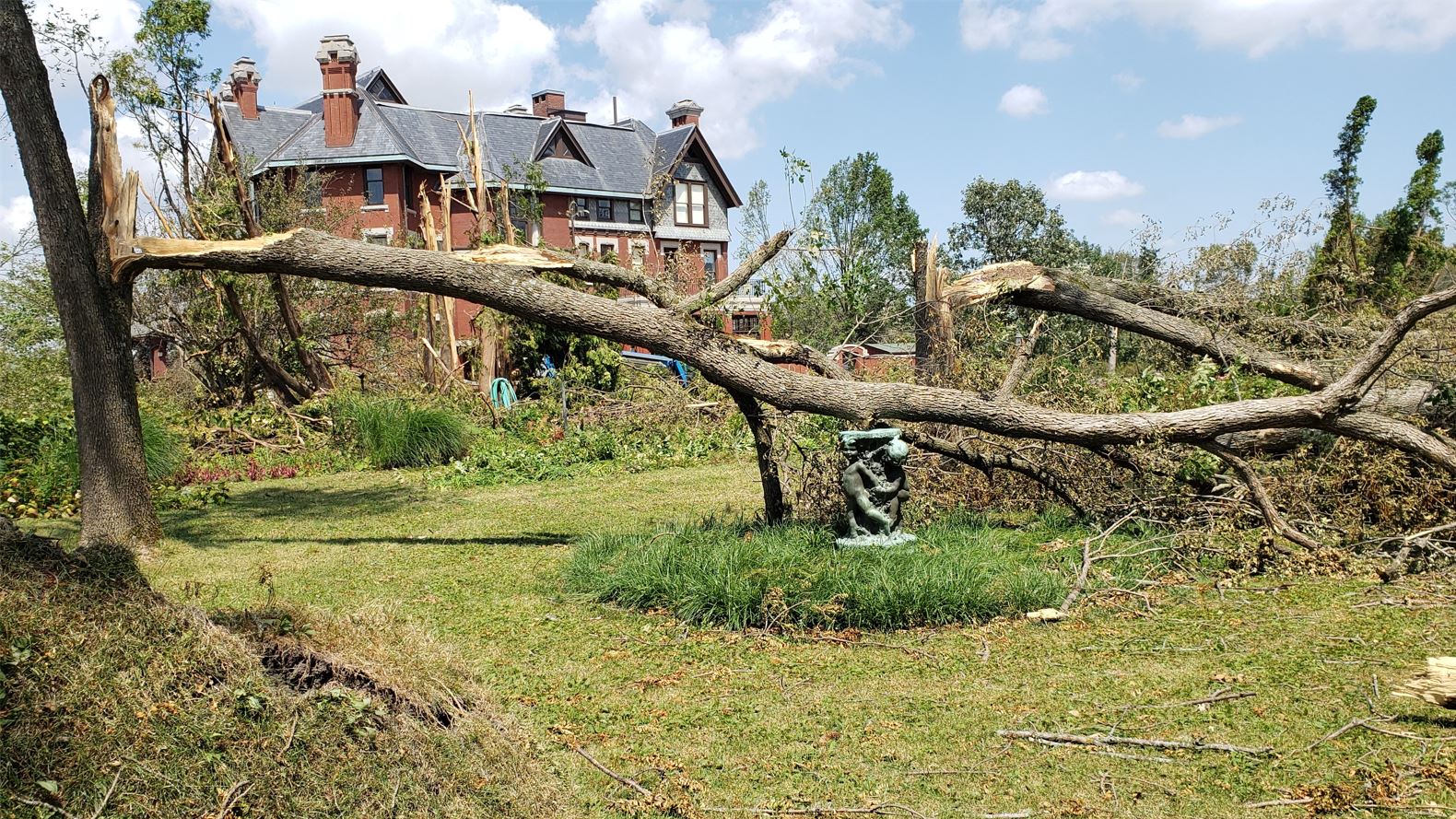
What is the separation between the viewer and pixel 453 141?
115 feet

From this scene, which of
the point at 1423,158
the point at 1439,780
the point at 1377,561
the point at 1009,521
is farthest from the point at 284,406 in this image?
the point at 1423,158

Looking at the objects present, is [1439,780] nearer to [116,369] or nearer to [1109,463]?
[1109,463]

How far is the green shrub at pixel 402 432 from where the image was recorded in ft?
43.8

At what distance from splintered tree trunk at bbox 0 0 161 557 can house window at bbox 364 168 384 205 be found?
25252 millimetres

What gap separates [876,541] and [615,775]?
2.90 metres

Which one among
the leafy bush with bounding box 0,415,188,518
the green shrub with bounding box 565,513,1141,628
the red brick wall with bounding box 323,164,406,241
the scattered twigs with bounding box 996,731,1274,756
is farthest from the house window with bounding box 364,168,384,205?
the scattered twigs with bounding box 996,731,1274,756

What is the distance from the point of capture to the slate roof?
31766mm

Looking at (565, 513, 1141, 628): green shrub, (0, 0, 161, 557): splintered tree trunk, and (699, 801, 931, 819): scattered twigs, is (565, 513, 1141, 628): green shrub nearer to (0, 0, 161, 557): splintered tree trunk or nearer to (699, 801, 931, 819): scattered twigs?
(699, 801, 931, 819): scattered twigs

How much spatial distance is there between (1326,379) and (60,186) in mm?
9575

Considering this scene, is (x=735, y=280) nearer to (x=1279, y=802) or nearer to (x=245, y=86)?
(x=1279, y=802)

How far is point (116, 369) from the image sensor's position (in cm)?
772

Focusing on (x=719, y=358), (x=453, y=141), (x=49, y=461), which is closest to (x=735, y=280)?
(x=719, y=358)

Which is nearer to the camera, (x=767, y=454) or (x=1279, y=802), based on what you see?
(x=1279, y=802)

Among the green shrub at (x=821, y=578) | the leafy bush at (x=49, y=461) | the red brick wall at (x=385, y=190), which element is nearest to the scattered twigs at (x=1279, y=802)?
the green shrub at (x=821, y=578)
